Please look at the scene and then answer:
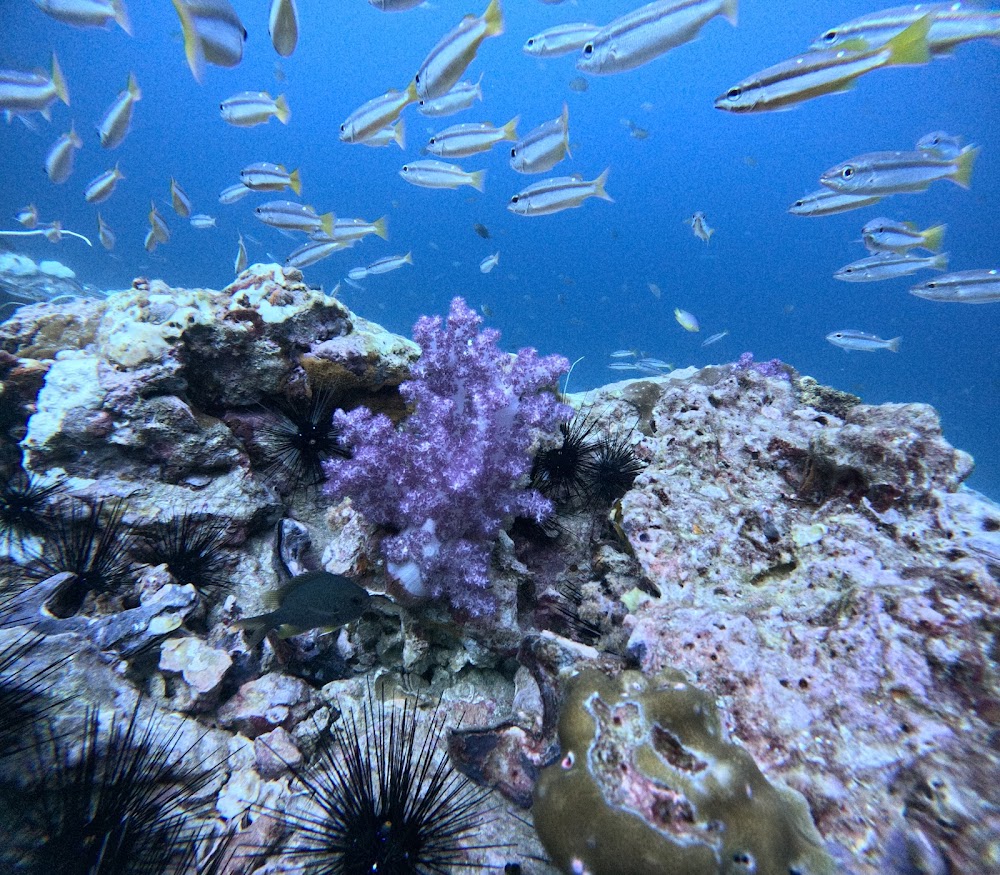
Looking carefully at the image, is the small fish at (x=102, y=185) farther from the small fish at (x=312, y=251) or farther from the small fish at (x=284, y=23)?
the small fish at (x=284, y=23)

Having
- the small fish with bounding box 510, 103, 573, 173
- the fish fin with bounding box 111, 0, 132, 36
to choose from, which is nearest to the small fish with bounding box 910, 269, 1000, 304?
the small fish with bounding box 510, 103, 573, 173

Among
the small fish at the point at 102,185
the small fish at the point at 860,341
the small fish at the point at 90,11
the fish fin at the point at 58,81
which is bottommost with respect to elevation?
the small fish at the point at 102,185

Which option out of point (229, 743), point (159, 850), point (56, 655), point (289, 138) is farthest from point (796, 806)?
point (289, 138)

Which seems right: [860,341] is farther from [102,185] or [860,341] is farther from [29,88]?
[102,185]

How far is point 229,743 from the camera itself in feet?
8.16

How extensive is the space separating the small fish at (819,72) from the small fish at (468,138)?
2.67 meters

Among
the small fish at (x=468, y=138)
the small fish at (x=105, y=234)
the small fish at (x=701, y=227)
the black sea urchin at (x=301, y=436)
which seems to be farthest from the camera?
the small fish at (x=105, y=234)

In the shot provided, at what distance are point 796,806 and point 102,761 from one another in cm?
287

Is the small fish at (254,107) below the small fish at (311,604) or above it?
above

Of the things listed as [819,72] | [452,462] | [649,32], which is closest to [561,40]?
[649,32]

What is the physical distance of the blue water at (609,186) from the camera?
59.3 m

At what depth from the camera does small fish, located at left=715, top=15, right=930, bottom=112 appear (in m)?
2.53

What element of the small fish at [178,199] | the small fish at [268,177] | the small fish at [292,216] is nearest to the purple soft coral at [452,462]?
the small fish at [292,216]

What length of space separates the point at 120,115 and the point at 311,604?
576cm
